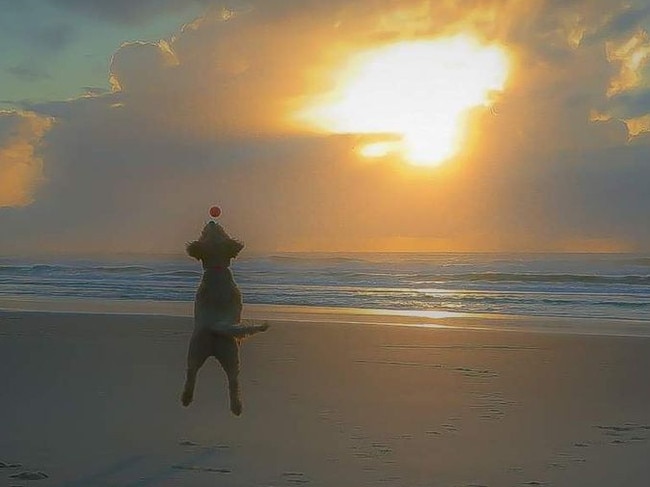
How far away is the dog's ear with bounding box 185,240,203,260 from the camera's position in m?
6.96

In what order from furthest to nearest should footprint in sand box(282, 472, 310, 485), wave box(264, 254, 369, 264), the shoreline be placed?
wave box(264, 254, 369, 264) → the shoreline → footprint in sand box(282, 472, 310, 485)

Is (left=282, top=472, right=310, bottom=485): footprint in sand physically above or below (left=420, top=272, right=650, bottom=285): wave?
below

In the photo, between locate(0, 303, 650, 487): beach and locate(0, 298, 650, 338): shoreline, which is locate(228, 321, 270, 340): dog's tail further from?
locate(0, 298, 650, 338): shoreline

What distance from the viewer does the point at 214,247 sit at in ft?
22.8

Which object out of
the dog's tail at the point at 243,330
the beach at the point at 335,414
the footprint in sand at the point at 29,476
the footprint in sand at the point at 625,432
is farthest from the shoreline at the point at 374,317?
the footprint in sand at the point at 29,476

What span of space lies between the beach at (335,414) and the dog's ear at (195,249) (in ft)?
5.21

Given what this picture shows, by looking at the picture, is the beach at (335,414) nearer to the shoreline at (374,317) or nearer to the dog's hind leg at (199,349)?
the dog's hind leg at (199,349)

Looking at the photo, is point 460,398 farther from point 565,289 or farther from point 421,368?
point 565,289

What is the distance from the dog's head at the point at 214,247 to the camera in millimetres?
6961

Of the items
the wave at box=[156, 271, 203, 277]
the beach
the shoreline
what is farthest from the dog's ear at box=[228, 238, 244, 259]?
the wave at box=[156, 271, 203, 277]

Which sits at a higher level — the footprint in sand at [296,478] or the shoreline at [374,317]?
the shoreline at [374,317]

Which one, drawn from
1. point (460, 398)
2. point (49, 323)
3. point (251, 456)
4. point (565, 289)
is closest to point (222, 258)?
point (251, 456)

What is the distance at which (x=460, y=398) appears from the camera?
28.9 feet

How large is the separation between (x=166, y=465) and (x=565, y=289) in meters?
27.0
